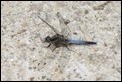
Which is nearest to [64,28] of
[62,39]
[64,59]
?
[62,39]

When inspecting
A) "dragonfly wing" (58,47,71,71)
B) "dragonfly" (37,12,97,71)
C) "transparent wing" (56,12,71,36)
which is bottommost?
"dragonfly wing" (58,47,71,71)

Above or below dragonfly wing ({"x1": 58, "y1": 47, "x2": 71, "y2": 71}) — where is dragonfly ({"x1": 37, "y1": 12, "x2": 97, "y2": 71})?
above

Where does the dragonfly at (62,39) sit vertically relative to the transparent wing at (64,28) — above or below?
below

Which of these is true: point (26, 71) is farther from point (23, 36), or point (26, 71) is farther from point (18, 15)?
point (18, 15)

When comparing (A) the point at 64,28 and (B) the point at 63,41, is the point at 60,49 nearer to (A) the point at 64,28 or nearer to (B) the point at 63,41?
(B) the point at 63,41

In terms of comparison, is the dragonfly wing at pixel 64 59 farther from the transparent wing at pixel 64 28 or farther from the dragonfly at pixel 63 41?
the transparent wing at pixel 64 28

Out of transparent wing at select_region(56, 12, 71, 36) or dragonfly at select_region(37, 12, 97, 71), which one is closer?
dragonfly at select_region(37, 12, 97, 71)

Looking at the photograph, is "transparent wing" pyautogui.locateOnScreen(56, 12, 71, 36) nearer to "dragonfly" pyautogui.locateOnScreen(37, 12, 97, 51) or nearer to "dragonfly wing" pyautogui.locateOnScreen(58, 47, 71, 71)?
"dragonfly" pyautogui.locateOnScreen(37, 12, 97, 51)

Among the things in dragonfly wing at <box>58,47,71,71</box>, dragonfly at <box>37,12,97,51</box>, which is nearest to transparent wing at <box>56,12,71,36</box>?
dragonfly at <box>37,12,97,51</box>

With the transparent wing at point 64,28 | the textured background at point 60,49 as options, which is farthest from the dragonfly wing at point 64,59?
the transparent wing at point 64,28
